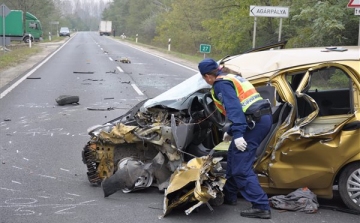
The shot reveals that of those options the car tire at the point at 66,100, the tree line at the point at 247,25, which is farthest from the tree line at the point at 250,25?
the car tire at the point at 66,100

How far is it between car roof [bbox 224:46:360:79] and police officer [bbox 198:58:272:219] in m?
0.64

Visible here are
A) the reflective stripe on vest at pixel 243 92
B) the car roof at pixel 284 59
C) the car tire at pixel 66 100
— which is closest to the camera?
the reflective stripe on vest at pixel 243 92

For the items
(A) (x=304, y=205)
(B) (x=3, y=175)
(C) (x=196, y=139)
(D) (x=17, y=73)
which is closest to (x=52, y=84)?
(D) (x=17, y=73)

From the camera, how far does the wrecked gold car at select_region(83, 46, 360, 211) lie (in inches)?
188

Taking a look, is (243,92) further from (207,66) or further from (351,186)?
(351,186)

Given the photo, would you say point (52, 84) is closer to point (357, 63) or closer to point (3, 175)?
point (3, 175)

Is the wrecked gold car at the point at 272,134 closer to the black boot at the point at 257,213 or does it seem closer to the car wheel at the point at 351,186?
the car wheel at the point at 351,186

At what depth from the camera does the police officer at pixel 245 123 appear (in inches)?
179

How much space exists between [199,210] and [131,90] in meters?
9.94

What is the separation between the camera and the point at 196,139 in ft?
18.1

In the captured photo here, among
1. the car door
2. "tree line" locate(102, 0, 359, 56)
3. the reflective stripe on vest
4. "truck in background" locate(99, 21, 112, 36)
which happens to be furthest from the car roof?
"truck in background" locate(99, 21, 112, 36)

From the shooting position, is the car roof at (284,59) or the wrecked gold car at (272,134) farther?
the car roof at (284,59)

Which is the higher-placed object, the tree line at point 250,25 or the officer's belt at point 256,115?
the tree line at point 250,25

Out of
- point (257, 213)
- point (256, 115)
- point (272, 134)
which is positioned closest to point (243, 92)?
A: point (256, 115)
